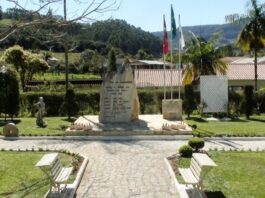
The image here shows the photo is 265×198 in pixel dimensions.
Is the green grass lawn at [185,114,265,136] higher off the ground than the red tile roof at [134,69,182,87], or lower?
lower

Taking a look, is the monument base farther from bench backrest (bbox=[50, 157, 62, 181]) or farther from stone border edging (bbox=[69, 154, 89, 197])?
bench backrest (bbox=[50, 157, 62, 181])

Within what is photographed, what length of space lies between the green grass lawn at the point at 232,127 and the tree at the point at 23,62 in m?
23.5

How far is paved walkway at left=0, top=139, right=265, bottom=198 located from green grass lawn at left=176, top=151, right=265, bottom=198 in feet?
3.21

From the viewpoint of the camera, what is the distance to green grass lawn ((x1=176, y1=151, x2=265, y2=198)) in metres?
10.7

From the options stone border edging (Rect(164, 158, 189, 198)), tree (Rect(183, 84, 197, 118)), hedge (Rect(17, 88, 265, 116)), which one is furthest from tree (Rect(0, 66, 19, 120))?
stone border edging (Rect(164, 158, 189, 198))

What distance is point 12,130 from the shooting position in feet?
66.2

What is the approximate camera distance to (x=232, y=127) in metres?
22.6

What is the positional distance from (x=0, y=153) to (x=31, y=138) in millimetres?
3732

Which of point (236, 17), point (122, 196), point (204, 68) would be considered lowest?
point (122, 196)

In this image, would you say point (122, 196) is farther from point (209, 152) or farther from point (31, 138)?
point (31, 138)

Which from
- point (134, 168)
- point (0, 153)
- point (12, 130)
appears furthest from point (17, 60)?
point (134, 168)

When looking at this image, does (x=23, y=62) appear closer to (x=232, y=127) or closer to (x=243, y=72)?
(x=243, y=72)

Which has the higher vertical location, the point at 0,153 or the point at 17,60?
the point at 17,60

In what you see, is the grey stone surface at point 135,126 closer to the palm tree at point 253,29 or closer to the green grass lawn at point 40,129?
the green grass lawn at point 40,129
